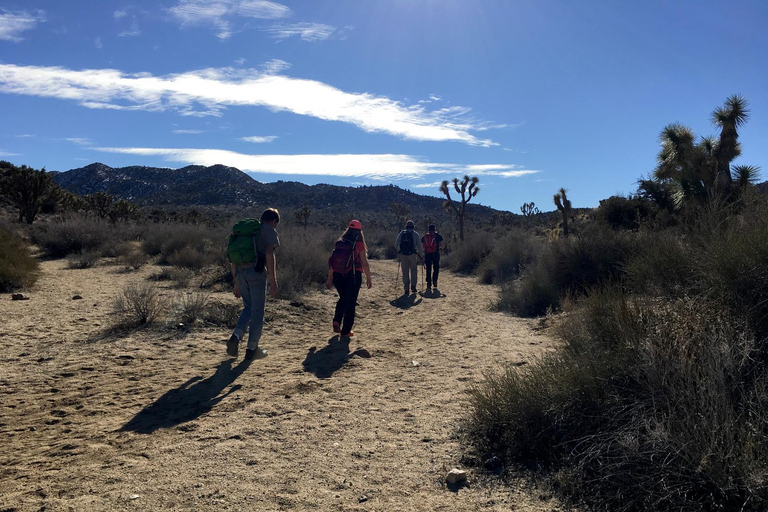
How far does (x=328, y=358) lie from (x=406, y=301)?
5893 millimetres

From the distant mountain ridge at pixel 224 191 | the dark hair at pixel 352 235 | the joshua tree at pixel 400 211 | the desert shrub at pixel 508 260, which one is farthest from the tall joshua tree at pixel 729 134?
the distant mountain ridge at pixel 224 191

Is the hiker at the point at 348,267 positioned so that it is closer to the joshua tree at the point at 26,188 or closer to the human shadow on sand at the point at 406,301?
the human shadow on sand at the point at 406,301

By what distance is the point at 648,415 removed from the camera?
10.2ft

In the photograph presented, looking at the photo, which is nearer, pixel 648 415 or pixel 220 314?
pixel 648 415

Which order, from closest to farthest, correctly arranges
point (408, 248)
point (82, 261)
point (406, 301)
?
point (406, 301), point (408, 248), point (82, 261)

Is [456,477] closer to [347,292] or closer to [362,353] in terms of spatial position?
[362,353]

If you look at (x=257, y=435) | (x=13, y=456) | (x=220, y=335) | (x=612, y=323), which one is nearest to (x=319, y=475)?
(x=257, y=435)

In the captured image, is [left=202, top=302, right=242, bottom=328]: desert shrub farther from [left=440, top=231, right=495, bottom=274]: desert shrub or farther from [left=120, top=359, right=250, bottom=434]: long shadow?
[left=440, top=231, right=495, bottom=274]: desert shrub

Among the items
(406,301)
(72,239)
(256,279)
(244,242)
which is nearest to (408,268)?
(406,301)

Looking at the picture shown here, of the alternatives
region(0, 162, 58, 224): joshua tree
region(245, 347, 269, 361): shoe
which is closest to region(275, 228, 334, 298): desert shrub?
region(245, 347, 269, 361): shoe

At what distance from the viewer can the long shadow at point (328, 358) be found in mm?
6230

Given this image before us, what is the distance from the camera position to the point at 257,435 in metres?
4.16

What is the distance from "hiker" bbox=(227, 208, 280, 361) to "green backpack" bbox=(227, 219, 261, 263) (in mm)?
21

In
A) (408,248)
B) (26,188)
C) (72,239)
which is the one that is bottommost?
(408,248)
